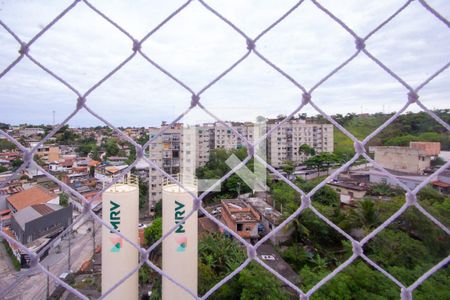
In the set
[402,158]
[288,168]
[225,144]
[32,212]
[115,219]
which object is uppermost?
[225,144]

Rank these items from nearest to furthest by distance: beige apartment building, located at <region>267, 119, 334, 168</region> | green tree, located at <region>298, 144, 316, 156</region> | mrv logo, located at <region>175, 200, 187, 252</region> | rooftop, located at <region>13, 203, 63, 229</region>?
mrv logo, located at <region>175, 200, 187, 252</region> < rooftop, located at <region>13, 203, 63, 229</region> < green tree, located at <region>298, 144, 316, 156</region> < beige apartment building, located at <region>267, 119, 334, 168</region>

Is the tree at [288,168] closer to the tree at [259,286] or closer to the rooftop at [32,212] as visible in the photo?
the tree at [259,286]

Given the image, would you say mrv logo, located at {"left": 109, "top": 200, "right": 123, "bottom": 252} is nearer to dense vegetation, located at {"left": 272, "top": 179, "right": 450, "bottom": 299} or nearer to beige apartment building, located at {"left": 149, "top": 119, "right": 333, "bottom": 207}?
dense vegetation, located at {"left": 272, "top": 179, "right": 450, "bottom": 299}

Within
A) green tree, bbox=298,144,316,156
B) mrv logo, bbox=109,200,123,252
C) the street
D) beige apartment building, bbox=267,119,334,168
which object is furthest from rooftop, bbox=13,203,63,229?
green tree, bbox=298,144,316,156

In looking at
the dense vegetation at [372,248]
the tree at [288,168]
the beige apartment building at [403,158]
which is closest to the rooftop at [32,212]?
the dense vegetation at [372,248]

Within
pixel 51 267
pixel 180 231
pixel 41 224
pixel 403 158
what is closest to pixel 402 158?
pixel 403 158

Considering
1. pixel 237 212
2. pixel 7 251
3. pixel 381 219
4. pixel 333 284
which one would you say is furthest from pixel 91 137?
pixel 381 219

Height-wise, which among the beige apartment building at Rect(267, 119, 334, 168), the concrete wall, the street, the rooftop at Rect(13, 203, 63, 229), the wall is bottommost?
the street

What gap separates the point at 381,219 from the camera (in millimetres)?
4086

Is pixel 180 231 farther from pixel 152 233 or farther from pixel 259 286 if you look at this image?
pixel 152 233

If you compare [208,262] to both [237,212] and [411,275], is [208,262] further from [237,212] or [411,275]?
[411,275]

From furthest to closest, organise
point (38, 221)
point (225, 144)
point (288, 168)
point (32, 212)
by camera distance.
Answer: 1. point (225, 144)
2. point (288, 168)
3. point (32, 212)
4. point (38, 221)

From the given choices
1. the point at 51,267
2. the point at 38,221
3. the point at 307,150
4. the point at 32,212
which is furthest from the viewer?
the point at 307,150

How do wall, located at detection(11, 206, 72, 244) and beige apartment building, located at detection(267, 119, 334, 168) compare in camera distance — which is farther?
beige apartment building, located at detection(267, 119, 334, 168)
